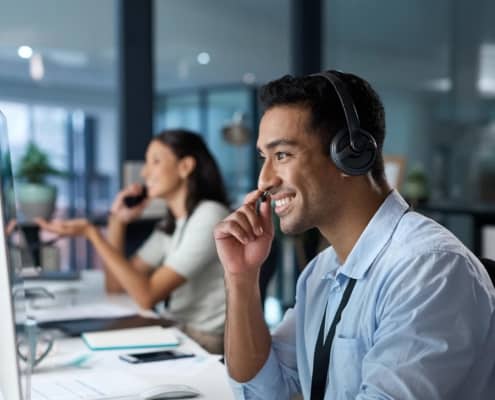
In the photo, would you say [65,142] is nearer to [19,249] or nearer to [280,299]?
[280,299]

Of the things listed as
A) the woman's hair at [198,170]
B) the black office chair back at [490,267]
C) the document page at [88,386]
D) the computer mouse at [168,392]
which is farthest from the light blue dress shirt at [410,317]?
the woman's hair at [198,170]

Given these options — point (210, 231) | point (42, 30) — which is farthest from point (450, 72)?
point (210, 231)

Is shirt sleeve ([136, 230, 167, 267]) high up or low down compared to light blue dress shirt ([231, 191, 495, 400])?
down

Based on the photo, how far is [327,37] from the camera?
4.96 m

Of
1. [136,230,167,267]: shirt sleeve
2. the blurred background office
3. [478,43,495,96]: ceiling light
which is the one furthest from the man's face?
[478,43,495,96]: ceiling light

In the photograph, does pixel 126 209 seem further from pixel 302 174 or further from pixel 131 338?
pixel 302 174

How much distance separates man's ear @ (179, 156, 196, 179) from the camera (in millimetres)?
2684

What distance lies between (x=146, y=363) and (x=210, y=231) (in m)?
0.89

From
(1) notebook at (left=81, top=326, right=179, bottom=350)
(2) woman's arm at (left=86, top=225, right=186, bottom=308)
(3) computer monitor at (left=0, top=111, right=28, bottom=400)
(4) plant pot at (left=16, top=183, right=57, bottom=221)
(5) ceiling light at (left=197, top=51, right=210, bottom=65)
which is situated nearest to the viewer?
(3) computer monitor at (left=0, top=111, right=28, bottom=400)

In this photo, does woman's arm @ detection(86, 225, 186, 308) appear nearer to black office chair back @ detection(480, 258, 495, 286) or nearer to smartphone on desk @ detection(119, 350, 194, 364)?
smartphone on desk @ detection(119, 350, 194, 364)

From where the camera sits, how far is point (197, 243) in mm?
2500

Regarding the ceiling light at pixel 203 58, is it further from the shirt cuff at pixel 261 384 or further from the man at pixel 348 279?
the shirt cuff at pixel 261 384

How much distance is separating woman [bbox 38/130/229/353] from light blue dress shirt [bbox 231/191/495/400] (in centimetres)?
109

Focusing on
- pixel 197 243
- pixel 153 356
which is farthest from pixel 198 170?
pixel 153 356
